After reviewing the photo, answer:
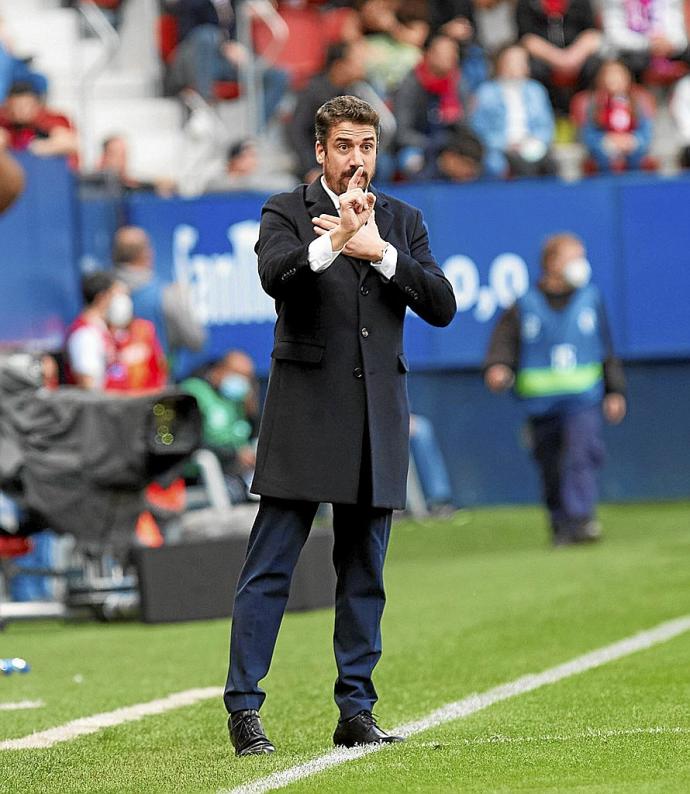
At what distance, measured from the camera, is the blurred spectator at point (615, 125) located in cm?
1844

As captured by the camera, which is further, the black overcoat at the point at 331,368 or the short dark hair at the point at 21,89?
the short dark hair at the point at 21,89

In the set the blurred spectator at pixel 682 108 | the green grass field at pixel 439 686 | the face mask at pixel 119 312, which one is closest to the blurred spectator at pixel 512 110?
the blurred spectator at pixel 682 108

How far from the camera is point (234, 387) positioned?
15.1 m

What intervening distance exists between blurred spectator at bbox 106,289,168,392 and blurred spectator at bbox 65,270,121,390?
5cm

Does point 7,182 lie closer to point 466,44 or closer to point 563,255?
point 563,255

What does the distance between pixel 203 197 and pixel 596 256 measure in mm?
3457

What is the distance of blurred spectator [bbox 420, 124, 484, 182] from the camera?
18016mm

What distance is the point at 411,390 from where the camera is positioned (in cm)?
1800

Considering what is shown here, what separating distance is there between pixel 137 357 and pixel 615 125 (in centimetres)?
697

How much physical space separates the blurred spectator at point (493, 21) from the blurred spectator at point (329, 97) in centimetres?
187

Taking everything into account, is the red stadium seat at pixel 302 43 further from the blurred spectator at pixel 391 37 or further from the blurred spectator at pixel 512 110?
the blurred spectator at pixel 512 110

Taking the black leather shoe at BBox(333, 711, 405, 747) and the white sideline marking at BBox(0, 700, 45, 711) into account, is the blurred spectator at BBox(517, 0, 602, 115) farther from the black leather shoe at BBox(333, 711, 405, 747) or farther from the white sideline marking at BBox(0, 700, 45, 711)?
the black leather shoe at BBox(333, 711, 405, 747)

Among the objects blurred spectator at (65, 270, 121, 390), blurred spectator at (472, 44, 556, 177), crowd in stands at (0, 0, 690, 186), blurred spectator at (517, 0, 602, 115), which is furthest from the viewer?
blurred spectator at (517, 0, 602, 115)

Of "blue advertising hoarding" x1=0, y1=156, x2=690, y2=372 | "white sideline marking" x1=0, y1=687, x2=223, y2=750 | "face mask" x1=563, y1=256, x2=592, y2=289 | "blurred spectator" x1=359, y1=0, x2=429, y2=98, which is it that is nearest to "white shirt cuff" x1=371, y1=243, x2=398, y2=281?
"white sideline marking" x1=0, y1=687, x2=223, y2=750
